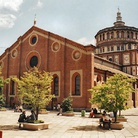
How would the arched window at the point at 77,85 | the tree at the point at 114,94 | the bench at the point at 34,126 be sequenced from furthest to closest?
the arched window at the point at 77,85 < the tree at the point at 114,94 < the bench at the point at 34,126

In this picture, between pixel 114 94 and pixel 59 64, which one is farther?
pixel 59 64

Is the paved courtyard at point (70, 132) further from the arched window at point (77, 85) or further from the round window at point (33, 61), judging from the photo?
the round window at point (33, 61)

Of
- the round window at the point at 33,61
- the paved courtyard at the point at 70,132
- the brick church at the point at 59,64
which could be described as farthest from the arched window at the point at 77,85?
the paved courtyard at the point at 70,132

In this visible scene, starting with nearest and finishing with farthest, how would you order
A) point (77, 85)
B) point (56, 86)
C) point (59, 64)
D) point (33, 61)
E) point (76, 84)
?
point (77, 85)
point (76, 84)
point (59, 64)
point (56, 86)
point (33, 61)

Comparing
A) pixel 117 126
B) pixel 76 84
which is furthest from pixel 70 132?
pixel 76 84

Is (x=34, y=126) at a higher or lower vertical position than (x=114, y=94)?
lower

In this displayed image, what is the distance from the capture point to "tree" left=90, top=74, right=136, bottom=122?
1490 cm

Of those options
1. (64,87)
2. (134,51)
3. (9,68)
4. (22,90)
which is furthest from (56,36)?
(134,51)

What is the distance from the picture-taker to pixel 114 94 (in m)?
15.1

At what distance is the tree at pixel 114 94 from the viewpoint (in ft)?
48.9

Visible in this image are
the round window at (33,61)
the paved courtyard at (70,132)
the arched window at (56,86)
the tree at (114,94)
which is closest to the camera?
the paved courtyard at (70,132)

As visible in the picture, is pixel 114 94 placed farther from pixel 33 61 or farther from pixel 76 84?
pixel 33 61

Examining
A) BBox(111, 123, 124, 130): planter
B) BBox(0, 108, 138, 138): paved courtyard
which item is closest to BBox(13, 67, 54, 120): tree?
BBox(0, 108, 138, 138): paved courtyard

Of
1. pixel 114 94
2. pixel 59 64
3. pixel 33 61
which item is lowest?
pixel 114 94
